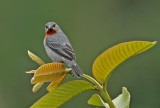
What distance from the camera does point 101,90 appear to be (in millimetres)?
1401

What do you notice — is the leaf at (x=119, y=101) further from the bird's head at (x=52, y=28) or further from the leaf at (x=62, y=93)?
the bird's head at (x=52, y=28)

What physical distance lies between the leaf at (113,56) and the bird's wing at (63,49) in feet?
3.48

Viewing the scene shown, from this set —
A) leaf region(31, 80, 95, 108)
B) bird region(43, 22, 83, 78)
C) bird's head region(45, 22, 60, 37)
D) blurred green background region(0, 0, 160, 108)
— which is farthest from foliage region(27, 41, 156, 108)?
blurred green background region(0, 0, 160, 108)

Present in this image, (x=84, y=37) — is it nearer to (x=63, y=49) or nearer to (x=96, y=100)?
(x=63, y=49)

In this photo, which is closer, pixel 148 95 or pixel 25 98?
pixel 148 95

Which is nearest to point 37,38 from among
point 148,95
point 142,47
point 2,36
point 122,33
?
point 2,36

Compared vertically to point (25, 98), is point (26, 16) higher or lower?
higher

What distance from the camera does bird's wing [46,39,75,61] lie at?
2.52 meters

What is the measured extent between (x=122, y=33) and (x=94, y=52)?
106 cm

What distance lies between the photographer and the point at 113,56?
142cm

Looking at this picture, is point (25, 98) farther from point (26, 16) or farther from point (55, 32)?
point (55, 32)

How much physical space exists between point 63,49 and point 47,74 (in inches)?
46.0

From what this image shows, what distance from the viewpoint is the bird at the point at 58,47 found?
251 centimetres

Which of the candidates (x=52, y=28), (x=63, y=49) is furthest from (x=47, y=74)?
(x=52, y=28)
